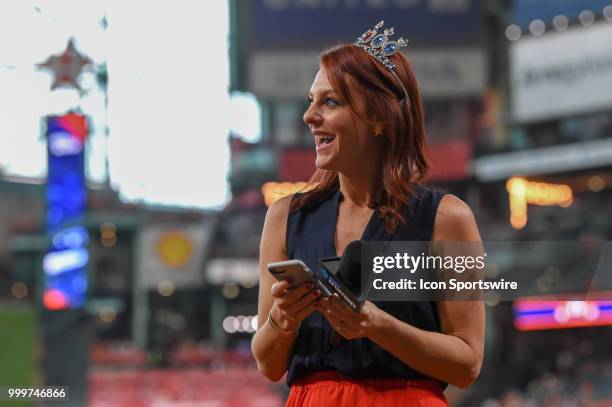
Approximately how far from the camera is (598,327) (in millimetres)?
18391

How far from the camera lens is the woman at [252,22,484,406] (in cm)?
177

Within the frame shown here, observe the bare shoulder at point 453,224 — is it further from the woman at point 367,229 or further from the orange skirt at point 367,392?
the orange skirt at point 367,392

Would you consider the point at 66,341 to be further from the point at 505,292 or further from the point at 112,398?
the point at 112,398

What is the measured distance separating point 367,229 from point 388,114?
202mm

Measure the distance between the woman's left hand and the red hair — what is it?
0.79 ft

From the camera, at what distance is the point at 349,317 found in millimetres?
1576

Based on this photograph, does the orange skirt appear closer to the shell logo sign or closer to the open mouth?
the open mouth

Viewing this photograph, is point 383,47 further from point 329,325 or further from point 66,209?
point 66,209

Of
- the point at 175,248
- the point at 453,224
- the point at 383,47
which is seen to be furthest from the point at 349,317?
the point at 175,248

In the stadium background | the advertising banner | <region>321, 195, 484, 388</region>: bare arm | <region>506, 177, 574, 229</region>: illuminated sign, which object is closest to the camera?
<region>321, 195, 484, 388</region>: bare arm

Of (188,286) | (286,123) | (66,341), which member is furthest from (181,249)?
(66,341)

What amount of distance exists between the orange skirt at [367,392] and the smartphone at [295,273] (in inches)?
12.2

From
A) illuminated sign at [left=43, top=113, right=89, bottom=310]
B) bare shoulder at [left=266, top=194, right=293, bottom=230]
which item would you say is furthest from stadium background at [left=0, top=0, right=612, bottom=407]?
bare shoulder at [left=266, top=194, right=293, bottom=230]

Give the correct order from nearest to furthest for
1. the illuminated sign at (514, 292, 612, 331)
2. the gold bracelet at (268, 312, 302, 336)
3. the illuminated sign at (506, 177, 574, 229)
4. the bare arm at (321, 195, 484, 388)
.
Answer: the bare arm at (321, 195, 484, 388) → the gold bracelet at (268, 312, 302, 336) → the illuminated sign at (514, 292, 612, 331) → the illuminated sign at (506, 177, 574, 229)
